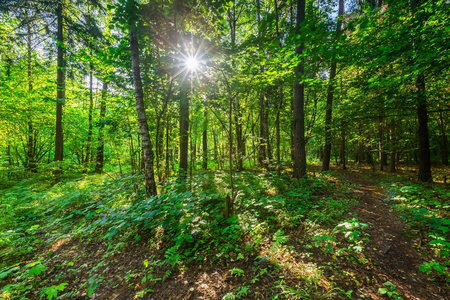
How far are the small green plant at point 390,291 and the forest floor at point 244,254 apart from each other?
1 centimetres

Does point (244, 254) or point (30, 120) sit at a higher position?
point (30, 120)

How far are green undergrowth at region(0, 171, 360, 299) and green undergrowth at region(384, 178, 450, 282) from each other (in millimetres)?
920

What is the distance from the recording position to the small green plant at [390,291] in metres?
2.20

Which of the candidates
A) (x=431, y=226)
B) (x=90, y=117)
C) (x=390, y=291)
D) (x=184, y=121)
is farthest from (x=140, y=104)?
(x=90, y=117)

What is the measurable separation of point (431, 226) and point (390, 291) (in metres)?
1.67

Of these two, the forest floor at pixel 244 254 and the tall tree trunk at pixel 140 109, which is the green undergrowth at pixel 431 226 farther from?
the tall tree trunk at pixel 140 109

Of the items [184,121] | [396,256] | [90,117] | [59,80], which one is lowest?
[396,256]

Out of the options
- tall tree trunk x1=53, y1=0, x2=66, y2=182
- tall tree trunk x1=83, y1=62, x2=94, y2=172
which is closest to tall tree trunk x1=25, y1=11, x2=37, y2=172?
tall tree trunk x1=53, y1=0, x2=66, y2=182

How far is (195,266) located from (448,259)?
4.45 meters

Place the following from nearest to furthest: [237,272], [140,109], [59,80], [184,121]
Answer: [237,272], [140,109], [184,121], [59,80]

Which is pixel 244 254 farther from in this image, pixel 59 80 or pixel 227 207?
pixel 59 80

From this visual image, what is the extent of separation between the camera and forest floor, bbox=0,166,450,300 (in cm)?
248

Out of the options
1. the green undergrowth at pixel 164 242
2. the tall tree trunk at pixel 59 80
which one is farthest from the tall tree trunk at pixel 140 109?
the tall tree trunk at pixel 59 80

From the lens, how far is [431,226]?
2.90m
